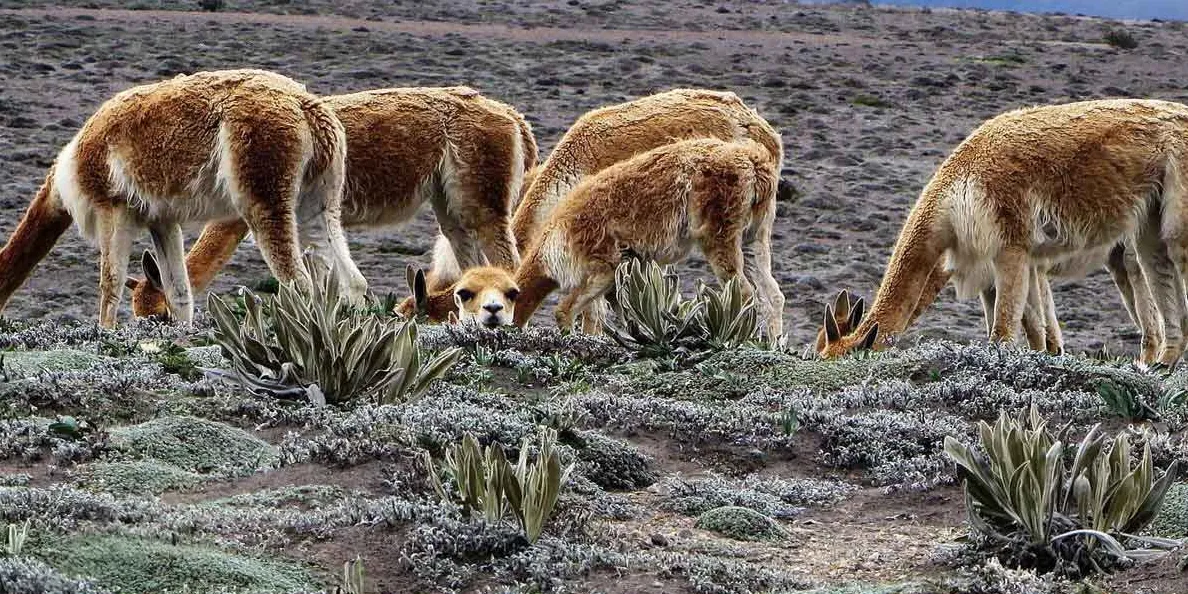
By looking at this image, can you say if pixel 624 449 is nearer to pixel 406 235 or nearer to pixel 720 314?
pixel 720 314

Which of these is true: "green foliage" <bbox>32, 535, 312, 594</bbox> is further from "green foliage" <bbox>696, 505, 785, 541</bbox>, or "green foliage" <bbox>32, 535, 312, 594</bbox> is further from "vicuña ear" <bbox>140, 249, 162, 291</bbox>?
"vicuña ear" <bbox>140, 249, 162, 291</bbox>

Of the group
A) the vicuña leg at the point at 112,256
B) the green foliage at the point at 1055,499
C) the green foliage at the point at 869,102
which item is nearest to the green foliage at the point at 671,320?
the green foliage at the point at 1055,499

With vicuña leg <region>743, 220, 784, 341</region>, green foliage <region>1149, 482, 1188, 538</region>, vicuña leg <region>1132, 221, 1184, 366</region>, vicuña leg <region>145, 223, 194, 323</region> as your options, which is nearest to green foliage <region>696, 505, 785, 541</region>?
green foliage <region>1149, 482, 1188, 538</region>

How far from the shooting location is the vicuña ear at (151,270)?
11.0 metres

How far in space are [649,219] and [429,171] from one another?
1.82m

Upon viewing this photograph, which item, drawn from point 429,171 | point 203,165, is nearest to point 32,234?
point 203,165

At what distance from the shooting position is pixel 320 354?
6.50 metres

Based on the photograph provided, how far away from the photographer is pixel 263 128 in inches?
380

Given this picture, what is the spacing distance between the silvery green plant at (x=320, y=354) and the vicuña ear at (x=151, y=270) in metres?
4.45

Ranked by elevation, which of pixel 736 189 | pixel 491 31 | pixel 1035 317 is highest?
pixel 736 189

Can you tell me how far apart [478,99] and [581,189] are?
4.76ft

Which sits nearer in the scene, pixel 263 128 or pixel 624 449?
pixel 624 449

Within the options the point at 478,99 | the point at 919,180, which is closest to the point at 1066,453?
the point at 478,99

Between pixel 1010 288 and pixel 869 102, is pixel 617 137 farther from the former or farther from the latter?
pixel 869 102
